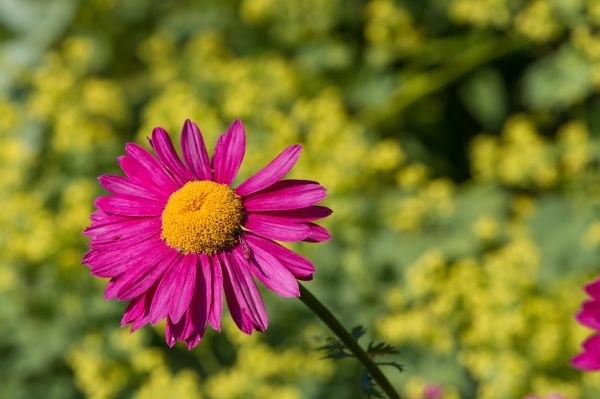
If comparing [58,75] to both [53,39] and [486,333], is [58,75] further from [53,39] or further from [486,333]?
[486,333]

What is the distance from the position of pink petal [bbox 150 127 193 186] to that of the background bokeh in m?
1.02

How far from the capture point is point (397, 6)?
10.4 feet

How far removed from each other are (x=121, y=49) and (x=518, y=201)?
6.07 feet

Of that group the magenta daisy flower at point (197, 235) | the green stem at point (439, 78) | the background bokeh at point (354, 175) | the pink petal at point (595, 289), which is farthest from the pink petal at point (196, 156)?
the green stem at point (439, 78)

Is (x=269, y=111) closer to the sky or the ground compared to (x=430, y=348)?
closer to the sky

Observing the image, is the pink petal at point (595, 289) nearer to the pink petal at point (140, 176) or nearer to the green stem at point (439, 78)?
the pink petal at point (140, 176)

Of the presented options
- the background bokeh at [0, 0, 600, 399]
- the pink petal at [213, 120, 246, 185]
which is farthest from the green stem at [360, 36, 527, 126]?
the pink petal at [213, 120, 246, 185]

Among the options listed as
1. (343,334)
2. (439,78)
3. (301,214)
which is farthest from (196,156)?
(439,78)

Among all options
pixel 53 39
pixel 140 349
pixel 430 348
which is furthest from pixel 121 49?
pixel 430 348

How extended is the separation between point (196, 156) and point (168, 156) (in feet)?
0.10

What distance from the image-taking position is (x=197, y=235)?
87cm

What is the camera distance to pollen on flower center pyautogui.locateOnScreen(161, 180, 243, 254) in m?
0.86

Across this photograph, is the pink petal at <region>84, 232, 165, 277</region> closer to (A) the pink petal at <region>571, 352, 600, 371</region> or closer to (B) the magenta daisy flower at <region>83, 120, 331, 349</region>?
(B) the magenta daisy flower at <region>83, 120, 331, 349</region>

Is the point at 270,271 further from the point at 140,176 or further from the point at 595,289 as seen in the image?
the point at 595,289
